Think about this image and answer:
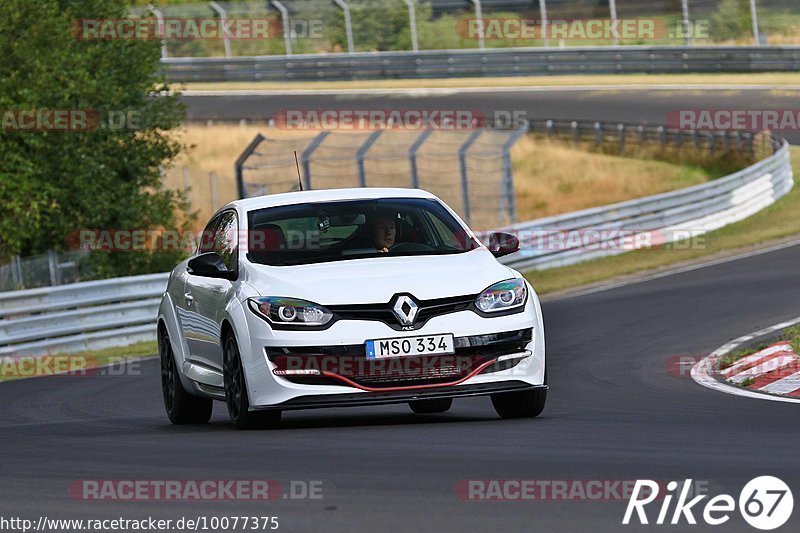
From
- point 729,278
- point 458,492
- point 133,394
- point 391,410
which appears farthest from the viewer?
point 729,278

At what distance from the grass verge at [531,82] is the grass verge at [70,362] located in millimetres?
28019

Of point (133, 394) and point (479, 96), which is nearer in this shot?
point (133, 394)

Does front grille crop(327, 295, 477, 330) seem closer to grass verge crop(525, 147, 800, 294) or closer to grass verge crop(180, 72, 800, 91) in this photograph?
grass verge crop(525, 147, 800, 294)

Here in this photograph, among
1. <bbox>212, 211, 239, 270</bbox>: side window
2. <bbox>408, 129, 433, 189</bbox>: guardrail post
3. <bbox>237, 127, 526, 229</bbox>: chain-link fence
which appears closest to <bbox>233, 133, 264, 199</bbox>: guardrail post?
<bbox>237, 127, 526, 229</bbox>: chain-link fence

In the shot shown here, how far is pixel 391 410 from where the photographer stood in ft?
39.0

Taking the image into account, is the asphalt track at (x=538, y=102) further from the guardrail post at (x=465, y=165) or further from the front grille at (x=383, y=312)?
the front grille at (x=383, y=312)

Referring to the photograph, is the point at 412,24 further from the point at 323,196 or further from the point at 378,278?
the point at 378,278

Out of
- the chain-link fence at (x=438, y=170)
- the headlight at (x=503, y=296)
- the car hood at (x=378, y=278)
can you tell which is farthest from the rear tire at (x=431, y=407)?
the chain-link fence at (x=438, y=170)

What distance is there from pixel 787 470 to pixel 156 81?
2119 cm

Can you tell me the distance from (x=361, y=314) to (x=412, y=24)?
43.7 meters

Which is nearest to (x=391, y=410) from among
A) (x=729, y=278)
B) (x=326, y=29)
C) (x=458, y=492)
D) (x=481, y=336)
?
(x=481, y=336)

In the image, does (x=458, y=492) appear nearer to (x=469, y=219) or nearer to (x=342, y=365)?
(x=342, y=365)

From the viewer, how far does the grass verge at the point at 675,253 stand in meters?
24.0

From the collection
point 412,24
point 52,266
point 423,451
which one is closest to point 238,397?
point 423,451
